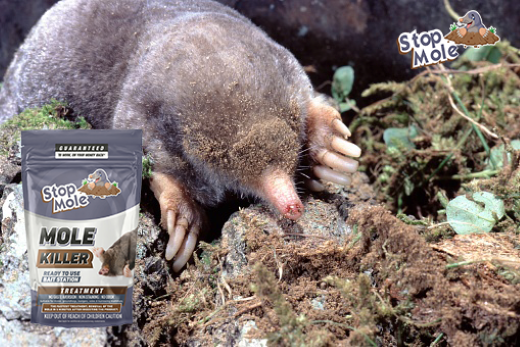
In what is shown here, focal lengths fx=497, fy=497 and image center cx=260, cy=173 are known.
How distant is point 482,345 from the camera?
1147mm

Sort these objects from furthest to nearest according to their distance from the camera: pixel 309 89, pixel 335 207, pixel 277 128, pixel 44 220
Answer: pixel 309 89, pixel 335 207, pixel 277 128, pixel 44 220

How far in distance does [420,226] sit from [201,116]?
81cm

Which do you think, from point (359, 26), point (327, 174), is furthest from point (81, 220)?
point (359, 26)

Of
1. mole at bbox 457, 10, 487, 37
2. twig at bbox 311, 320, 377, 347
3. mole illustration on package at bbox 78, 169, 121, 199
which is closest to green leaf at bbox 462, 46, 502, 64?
mole at bbox 457, 10, 487, 37

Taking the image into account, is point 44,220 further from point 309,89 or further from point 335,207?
point 309,89

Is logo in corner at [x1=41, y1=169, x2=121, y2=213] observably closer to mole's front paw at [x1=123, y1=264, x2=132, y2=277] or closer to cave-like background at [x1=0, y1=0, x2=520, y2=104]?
mole's front paw at [x1=123, y1=264, x2=132, y2=277]

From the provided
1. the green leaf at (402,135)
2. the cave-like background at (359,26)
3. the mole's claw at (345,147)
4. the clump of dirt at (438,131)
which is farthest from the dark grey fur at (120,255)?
the cave-like background at (359,26)

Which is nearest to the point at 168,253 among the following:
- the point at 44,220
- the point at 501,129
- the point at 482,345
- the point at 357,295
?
the point at 44,220

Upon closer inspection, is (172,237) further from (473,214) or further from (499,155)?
(499,155)

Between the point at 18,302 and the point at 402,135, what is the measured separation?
1734 mm

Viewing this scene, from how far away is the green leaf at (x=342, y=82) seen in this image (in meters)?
2.54

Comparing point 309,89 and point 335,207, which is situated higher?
point 309,89

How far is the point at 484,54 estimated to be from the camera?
7.84ft

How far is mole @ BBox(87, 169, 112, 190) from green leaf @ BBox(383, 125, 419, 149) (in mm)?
1364
